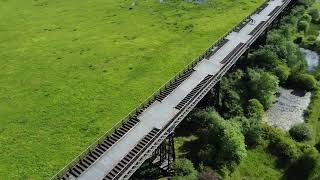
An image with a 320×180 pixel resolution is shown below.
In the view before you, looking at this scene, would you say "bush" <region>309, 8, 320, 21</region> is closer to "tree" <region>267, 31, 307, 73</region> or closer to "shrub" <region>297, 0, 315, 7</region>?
"shrub" <region>297, 0, 315, 7</region>

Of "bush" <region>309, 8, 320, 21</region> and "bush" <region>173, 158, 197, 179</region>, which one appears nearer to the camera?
"bush" <region>173, 158, 197, 179</region>

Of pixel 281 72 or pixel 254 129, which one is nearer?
pixel 254 129

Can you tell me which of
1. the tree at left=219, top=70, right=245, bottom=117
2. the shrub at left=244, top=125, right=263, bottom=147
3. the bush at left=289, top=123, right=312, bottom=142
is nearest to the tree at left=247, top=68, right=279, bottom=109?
the tree at left=219, top=70, right=245, bottom=117

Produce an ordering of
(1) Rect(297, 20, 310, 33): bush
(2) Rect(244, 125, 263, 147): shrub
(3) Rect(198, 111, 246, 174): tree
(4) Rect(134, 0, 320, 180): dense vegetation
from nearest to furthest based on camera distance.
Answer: (3) Rect(198, 111, 246, 174): tree < (4) Rect(134, 0, 320, 180): dense vegetation < (2) Rect(244, 125, 263, 147): shrub < (1) Rect(297, 20, 310, 33): bush

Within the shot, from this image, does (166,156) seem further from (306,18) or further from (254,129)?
(306,18)

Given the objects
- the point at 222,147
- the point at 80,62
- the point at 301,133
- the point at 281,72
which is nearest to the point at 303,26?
the point at 281,72

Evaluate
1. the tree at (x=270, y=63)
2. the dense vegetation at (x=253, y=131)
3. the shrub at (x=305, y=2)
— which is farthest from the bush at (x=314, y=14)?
the tree at (x=270, y=63)
